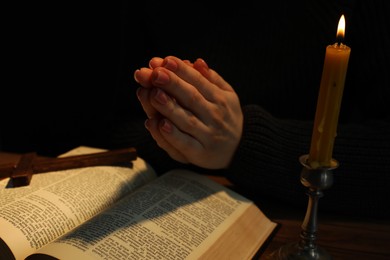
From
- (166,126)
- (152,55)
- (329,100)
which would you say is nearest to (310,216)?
(329,100)

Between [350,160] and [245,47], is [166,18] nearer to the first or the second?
[245,47]

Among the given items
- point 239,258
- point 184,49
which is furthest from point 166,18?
point 239,258

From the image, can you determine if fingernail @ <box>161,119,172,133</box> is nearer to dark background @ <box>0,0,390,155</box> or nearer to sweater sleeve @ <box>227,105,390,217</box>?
sweater sleeve @ <box>227,105,390,217</box>

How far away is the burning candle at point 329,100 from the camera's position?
43 centimetres

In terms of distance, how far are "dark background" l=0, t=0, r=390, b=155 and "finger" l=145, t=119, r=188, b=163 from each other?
0.29 meters

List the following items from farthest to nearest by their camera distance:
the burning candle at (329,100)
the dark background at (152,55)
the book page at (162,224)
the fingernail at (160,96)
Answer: the dark background at (152,55)
the fingernail at (160,96)
the book page at (162,224)
the burning candle at (329,100)

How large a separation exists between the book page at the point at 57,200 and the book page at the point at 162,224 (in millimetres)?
33

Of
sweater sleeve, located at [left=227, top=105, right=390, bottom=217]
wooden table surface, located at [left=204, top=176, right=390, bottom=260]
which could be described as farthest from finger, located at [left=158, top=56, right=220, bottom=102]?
wooden table surface, located at [left=204, top=176, right=390, bottom=260]

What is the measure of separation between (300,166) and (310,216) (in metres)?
0.23

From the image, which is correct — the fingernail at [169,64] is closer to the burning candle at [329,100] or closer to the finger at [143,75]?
the finger at [143,75]

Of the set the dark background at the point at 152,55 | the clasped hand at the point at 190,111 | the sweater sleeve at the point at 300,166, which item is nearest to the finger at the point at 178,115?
the clasped hand at the point at 190,111

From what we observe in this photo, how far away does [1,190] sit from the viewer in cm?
65

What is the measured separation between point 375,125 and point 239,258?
0.40 metres

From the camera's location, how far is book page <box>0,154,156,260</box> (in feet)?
1.82
